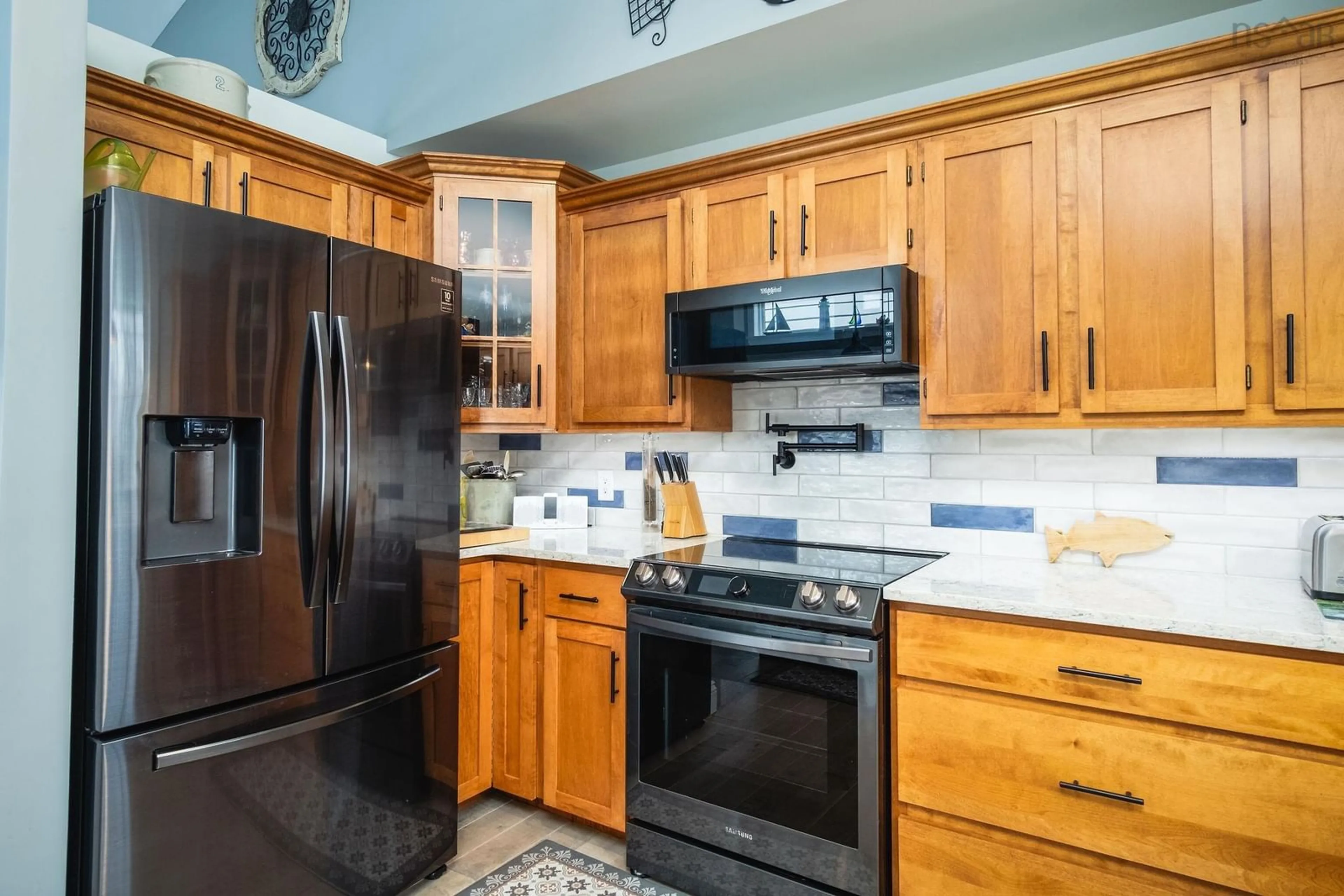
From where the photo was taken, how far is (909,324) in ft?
7.23

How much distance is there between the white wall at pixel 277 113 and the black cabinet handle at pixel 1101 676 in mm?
2833

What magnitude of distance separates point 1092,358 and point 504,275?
202cm

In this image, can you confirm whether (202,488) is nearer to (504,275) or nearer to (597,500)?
(504,275)

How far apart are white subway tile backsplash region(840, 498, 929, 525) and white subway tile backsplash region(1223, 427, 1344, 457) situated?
0.84 metres

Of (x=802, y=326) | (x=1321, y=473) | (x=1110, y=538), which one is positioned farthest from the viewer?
(x=802, y=326)

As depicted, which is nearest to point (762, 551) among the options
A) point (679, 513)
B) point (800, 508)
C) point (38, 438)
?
point (800, 508)

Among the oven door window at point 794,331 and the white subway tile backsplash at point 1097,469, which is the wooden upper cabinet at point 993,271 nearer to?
the oven door window at point 794,331

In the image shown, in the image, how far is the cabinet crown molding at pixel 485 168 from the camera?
112 inches

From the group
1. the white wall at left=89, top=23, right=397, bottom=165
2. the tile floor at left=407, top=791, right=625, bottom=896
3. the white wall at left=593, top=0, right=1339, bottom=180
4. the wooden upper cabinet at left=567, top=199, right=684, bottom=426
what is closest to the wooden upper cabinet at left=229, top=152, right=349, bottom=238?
the white wall at left=89, top=23, right=397, bottom=165

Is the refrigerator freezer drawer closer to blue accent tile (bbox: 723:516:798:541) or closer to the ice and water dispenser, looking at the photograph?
the ice and water dispenser

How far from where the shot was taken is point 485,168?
112 inches

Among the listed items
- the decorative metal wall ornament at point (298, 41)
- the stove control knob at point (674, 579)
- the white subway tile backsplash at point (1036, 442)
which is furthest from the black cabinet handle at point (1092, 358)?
the decorative metal wall ornament at point (298, 41)

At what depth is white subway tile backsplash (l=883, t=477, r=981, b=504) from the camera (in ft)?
7.94

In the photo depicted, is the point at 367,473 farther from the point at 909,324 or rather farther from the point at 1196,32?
the point at 1196,32
